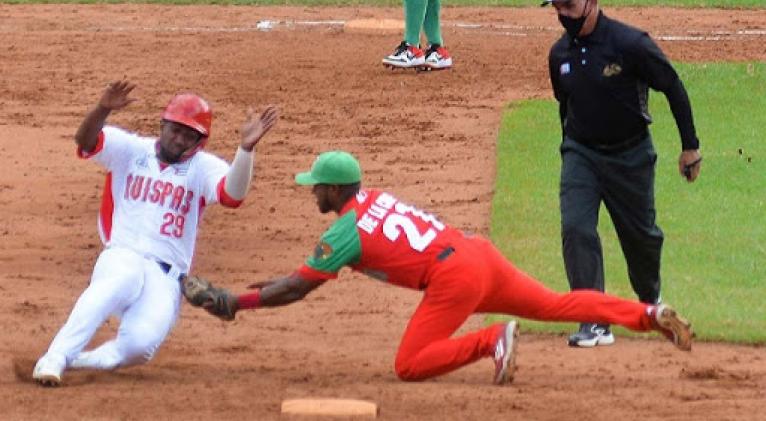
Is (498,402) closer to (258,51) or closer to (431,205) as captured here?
(431,205)

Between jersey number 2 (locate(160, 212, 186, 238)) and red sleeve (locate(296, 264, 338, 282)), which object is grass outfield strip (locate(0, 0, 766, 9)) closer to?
jersey number 2 (locate(160, 212, 186, 238))

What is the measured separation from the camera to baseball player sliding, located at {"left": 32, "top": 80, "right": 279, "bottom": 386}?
9516mm

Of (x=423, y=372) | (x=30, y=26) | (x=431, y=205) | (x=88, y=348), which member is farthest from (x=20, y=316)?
(x=30, y=26)

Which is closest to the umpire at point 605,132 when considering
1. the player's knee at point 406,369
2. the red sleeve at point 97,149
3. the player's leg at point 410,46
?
the player's knee at point 406,369

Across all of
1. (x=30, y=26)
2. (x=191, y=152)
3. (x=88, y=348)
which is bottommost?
(x=30, y=26)

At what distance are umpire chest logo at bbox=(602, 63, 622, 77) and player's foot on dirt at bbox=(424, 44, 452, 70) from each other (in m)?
9.17

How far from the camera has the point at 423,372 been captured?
9320 mm

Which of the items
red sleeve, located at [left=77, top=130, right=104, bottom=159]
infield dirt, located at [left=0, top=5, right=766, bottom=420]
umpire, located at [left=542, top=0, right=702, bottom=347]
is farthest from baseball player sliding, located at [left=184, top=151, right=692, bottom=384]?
red sleeve, located at [left=77, top=130, right=104, bottom=159]

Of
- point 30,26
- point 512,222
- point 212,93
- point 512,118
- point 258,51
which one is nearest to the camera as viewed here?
point 512,222

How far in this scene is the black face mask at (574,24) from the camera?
9.95 meters

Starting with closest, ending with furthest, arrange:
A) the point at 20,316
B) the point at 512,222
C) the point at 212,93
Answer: the point at 20,316
the point at 512,222
the point at 212,93

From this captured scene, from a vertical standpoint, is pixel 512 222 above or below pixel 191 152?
below

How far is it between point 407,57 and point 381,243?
394 inches

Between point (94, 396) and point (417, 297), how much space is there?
3.05 meters
